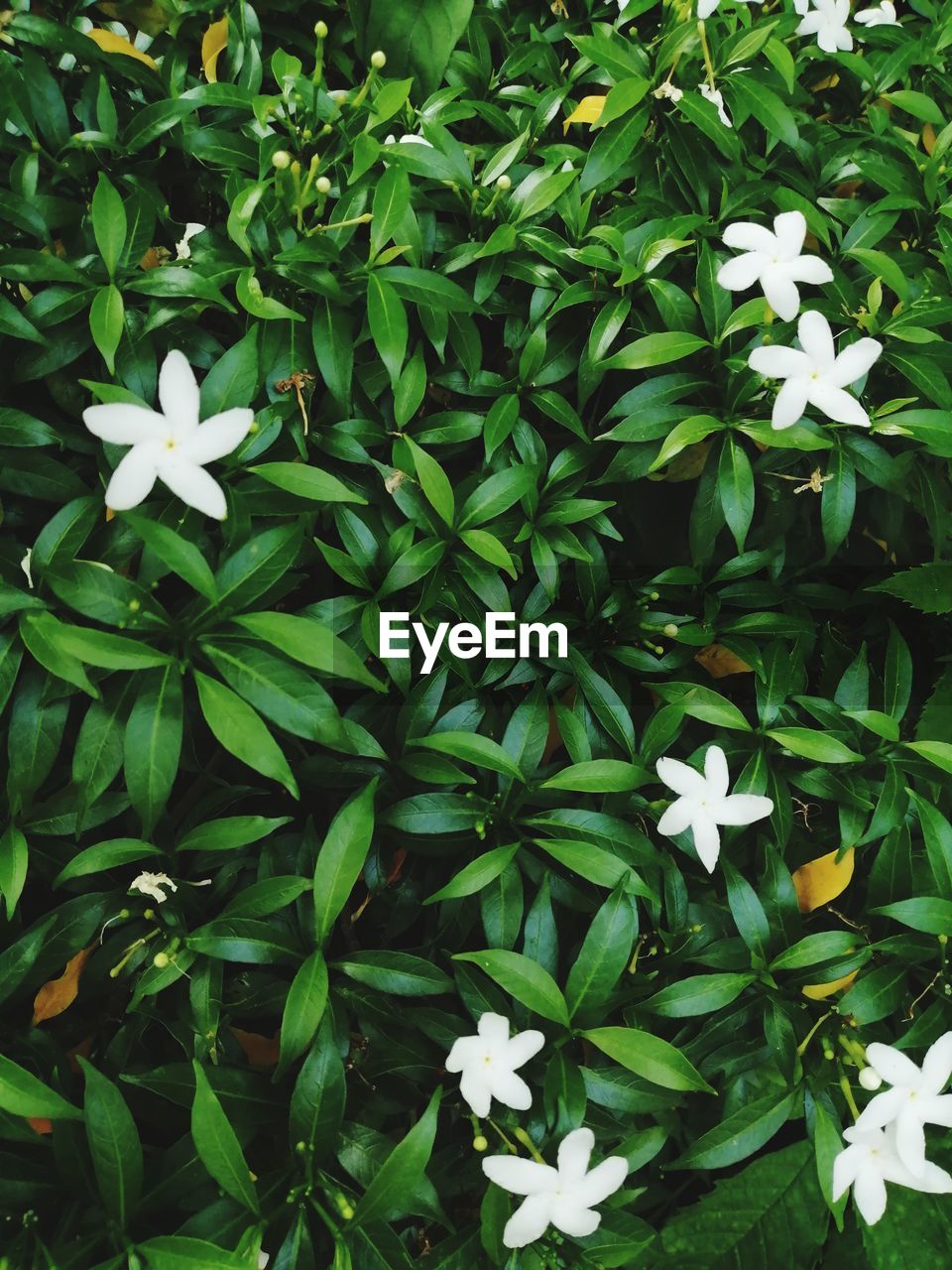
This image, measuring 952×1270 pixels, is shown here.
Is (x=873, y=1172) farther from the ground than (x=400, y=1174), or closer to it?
closer to it

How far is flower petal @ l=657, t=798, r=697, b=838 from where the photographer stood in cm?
110

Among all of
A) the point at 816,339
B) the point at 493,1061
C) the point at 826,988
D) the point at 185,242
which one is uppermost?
the point at 185,242

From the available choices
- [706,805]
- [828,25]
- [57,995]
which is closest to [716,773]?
[706,805]

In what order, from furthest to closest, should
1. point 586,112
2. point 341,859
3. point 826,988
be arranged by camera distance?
point 586,112
point 826,988
point 341,859

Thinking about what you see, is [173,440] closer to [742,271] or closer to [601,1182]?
[742,271]

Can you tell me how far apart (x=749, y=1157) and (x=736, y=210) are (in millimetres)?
1404

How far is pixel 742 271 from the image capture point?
114 cm

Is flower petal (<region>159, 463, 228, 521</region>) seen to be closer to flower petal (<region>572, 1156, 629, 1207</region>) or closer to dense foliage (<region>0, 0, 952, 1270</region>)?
dense foliage (<region>0, 0, 952, 1270</region>)

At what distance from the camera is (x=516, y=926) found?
109cm

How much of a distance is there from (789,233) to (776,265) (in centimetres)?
5

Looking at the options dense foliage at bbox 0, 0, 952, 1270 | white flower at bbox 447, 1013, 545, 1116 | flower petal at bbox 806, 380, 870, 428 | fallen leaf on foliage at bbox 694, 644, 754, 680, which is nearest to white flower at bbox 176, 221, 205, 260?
dense foliage at bbox 0, 0, 952, 1270

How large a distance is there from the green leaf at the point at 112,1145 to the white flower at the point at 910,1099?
826 mm

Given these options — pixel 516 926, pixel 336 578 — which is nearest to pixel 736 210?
pixel 336 578

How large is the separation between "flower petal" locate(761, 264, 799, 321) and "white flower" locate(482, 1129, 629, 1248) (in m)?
1.01
